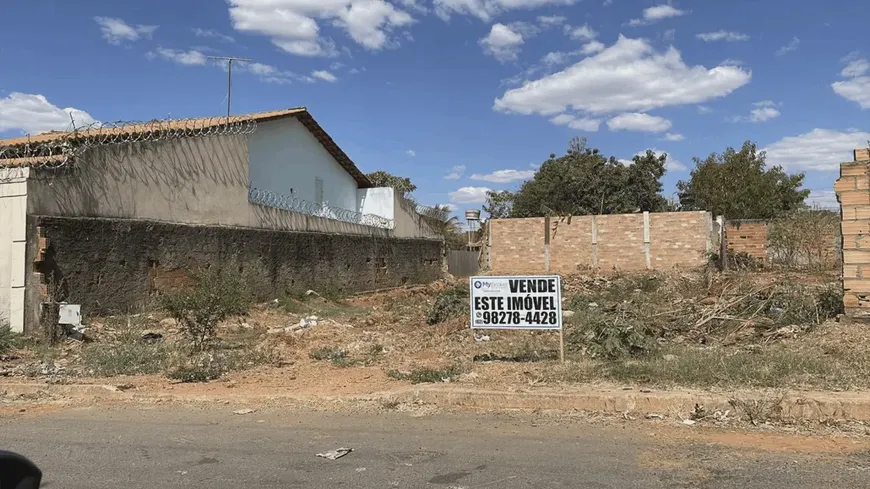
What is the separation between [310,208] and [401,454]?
19.3 meters

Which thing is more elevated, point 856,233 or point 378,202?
point 378,202

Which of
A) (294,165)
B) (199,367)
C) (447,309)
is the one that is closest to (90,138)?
(199,367)

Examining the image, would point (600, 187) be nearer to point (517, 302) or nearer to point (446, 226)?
point (446, 226)

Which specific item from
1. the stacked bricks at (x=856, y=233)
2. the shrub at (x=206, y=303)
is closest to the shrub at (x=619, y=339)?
the stacked bricks at (x=856, y=233)

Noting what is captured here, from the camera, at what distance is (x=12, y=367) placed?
9.72 metres

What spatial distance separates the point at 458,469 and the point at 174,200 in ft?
41.5

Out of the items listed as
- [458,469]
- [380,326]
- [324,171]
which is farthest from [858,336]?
[324,171]

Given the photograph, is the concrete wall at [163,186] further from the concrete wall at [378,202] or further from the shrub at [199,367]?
the concrete wall at [378,202]

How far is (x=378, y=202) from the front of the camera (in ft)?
99.6

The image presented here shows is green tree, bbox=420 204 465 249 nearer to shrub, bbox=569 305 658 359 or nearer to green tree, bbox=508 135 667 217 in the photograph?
green tree, bbox=508 135 667 217

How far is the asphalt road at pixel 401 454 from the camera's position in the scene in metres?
4.76

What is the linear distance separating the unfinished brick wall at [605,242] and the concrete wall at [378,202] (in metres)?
4.87

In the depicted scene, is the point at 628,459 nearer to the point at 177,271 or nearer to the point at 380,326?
the point at 380,326

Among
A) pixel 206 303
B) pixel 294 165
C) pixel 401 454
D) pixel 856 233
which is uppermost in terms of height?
pixel 294 165
